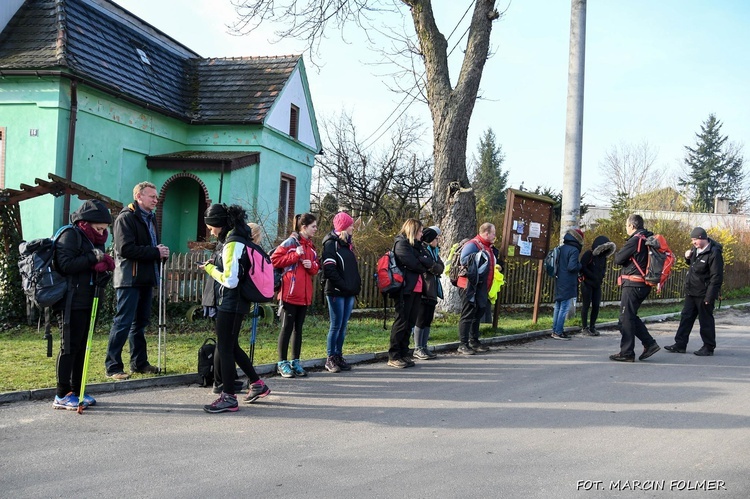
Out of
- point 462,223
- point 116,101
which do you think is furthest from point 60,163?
point 462,223

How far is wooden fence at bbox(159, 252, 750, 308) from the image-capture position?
12.6 metres

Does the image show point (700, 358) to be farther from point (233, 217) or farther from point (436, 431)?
point (233, 217)

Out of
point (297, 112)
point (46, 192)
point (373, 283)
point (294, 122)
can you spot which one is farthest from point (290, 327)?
point (297, 112)

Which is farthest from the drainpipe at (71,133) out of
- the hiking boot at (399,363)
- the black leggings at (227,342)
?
the black leggings at (227,342)

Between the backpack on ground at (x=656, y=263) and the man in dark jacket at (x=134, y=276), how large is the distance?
6553 mm

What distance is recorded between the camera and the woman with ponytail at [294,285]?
24.3ft

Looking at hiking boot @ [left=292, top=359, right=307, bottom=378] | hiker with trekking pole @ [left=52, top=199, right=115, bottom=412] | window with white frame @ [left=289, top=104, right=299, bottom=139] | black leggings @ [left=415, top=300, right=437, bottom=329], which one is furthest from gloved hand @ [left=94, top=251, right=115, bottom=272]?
window with white frame @ [left=289, top=104, right=299, bottom=139]

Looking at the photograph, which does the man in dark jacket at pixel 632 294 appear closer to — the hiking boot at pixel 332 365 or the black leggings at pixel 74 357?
the hiking boot at pixel 332 365

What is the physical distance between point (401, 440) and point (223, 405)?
1.79 m

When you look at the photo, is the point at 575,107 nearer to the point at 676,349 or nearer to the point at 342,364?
the point at 676,349

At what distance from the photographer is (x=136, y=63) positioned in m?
19.5

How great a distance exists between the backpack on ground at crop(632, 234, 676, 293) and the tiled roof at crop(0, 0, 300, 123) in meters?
13.6

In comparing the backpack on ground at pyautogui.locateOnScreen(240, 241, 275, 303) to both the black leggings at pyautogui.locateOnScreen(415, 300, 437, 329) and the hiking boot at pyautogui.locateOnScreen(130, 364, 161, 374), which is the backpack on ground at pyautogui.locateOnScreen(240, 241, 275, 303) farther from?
the black leggings at pyautogui.locateOnScreen(415, 300, 437, 329)

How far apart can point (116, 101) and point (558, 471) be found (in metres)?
16.4
